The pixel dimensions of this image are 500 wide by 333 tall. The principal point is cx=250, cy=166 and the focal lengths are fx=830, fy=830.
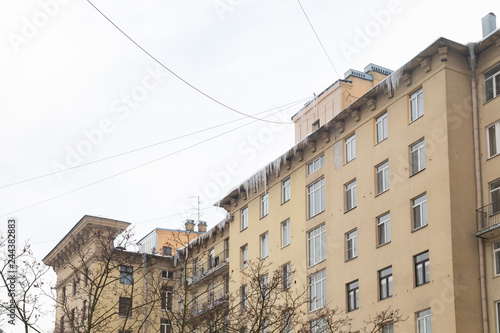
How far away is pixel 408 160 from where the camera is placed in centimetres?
3375

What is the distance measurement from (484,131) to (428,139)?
216 cm

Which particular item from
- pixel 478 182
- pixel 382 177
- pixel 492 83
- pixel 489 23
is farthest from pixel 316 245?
pixel 489 23

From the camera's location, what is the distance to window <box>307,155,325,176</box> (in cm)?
4059

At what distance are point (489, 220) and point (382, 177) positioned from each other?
592 centimetres

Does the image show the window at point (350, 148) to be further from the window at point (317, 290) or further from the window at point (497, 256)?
the window at point (497, 256)

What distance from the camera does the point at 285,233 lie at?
43094mm

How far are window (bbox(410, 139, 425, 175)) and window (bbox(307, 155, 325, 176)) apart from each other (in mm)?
7365

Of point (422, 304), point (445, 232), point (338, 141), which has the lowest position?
point (422, 304)

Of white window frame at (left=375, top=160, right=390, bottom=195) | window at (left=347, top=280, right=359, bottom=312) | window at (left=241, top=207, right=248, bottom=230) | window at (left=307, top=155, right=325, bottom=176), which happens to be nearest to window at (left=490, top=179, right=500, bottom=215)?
white window frame at (left=375, top=160, right=390, bottom=195)

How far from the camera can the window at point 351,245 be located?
36500mm

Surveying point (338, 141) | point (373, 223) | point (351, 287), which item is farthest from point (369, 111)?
point (351, 287)

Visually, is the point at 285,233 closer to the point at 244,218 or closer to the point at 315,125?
the point at 244,218

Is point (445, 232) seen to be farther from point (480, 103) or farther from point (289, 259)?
point (289, 259)

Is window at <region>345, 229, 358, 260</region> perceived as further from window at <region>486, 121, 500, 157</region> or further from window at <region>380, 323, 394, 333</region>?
window at <region>486, 121, 500, 157</region>
